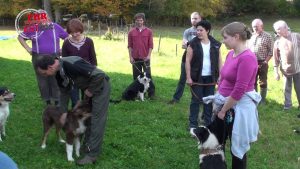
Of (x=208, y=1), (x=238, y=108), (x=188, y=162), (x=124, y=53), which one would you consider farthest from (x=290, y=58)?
(x=208, y=1)

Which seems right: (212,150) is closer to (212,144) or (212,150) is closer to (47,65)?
(212,144)

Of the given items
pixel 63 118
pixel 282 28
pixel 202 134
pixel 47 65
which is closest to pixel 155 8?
pixel 282 28

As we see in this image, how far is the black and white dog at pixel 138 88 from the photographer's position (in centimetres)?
984

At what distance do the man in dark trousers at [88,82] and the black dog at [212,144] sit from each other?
57.1 inches

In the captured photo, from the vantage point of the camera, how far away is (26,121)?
7.64 meters

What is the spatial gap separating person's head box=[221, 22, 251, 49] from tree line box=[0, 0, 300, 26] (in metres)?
37.7

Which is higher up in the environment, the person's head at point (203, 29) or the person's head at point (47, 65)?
the person's head at point (203, 29)

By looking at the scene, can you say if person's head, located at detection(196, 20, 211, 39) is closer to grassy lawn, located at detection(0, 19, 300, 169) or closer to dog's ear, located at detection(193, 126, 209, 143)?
grassy lawn, located at detection(0, 19, 300, 169)

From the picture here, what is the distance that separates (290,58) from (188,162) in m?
4.07

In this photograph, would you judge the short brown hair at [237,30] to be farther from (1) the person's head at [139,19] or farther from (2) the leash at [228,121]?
(1) the person's head at [139,19]

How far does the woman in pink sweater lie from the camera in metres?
4.24

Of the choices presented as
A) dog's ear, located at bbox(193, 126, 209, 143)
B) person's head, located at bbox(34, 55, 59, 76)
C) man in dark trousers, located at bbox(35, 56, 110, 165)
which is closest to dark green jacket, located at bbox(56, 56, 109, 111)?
man in dark trousers, located at bbox(35, 56, 110, 165)

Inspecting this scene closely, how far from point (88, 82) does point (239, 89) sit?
2.07 meters

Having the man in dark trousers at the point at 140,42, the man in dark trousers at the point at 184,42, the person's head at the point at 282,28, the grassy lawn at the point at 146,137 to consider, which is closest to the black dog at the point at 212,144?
the grassy lawn at the point at 146,137
